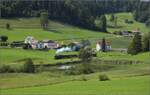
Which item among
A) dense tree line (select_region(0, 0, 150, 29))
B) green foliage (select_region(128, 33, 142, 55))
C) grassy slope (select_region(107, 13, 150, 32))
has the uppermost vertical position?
dense tree line (select_region(0, 0, 150, 29))

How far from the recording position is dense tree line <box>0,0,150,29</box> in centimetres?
7412

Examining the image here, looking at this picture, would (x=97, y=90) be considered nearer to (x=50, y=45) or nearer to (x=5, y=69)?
(x=5, y=69)

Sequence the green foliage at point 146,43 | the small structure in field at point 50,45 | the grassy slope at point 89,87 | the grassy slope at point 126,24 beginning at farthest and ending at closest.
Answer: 1. the grassy slope at point 126,24
2. the small structure in field at point 50,45
3. the green foliage at point 146,43
4. the grassy slope at point 89,87

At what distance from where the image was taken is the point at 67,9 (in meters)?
84.5

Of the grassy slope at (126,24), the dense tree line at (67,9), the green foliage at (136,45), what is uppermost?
the dense tree line at (67,9)

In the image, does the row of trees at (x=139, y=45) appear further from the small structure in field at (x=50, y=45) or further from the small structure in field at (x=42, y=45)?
the small structure in field at (x=42, y=45)

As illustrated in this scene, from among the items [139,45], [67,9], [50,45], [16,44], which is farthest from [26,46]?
[67,9]

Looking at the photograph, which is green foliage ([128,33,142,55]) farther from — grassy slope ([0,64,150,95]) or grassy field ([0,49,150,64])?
grassy slope ([0,64,150,95])

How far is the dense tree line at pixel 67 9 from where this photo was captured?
243ft

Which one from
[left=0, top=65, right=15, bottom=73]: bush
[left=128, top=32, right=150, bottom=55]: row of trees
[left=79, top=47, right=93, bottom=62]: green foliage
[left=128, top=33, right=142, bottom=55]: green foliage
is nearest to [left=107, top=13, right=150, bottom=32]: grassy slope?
[left=128, top=32, right=150, bottom=55]: row of trees

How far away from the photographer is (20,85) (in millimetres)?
24281

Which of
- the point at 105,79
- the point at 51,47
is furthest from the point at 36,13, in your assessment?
the point at 105,79

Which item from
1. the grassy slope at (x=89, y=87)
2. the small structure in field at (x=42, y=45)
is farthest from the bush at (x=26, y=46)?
the grassy slope at (x=89, y=87)

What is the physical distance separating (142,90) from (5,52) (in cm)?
3476
